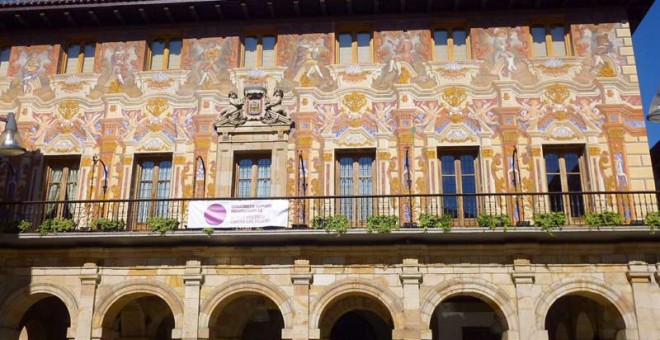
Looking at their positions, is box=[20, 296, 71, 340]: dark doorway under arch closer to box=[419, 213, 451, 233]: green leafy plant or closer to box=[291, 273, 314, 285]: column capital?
box=[291, 273, 314, 285]: column capital

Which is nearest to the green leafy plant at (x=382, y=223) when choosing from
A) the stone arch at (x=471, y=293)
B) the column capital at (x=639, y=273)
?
the stone arch at (x=471, y=293)

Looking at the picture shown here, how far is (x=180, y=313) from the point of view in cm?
1736

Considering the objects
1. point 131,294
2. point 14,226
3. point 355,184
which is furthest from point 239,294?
point 14,226

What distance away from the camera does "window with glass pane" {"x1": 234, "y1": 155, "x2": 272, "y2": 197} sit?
62.3ft

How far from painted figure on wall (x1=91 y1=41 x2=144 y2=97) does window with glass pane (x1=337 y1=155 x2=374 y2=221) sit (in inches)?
248

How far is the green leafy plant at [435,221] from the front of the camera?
1681 cm

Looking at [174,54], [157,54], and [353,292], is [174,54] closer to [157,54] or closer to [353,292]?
[157,54]

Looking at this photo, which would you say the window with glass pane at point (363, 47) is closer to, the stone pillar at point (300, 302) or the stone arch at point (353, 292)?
the stone pillar at point (300, 302)

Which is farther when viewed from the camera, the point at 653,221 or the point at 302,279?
the point at 302,279

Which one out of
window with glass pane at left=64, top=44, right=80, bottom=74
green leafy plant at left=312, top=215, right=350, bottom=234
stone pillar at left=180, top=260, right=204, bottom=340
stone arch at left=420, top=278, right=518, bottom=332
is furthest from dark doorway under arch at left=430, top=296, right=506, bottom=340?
window with glass pane at left=64, top=44, right=80, bottom=74

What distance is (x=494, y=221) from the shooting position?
55.2 ft

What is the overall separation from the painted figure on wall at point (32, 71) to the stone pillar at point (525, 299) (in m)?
13.8

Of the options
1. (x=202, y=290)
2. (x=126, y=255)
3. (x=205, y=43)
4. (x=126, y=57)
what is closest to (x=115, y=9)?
(x=126, y=57)

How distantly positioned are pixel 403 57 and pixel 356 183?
385 centimetres
